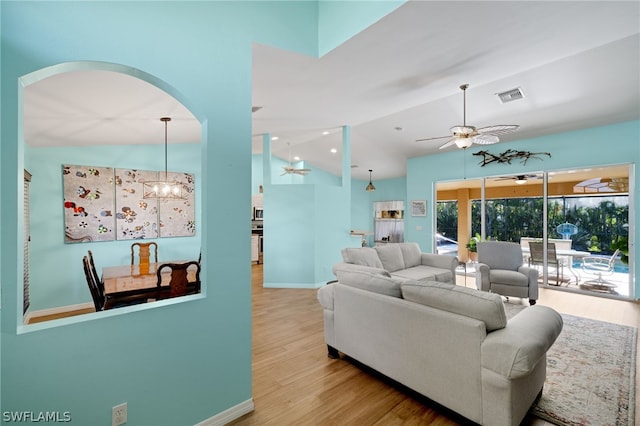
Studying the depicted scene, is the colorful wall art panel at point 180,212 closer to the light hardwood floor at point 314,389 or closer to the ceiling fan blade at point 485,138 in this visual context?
the light hardwood floor at point 314,389

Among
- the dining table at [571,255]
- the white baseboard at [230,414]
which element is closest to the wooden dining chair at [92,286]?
the white baseboard at [230,414]

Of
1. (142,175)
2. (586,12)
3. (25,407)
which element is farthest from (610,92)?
(142,175)

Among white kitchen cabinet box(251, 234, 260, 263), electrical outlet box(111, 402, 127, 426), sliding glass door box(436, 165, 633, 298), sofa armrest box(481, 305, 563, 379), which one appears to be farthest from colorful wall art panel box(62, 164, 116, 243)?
sliding glass door box(436, 165, 633, 298)

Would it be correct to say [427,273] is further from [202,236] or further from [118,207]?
[118,207]

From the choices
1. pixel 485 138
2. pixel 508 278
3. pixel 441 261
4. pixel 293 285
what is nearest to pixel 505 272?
pixel 508 278

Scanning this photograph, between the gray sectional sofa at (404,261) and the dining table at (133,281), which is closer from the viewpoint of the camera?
the dining table at (133,281)

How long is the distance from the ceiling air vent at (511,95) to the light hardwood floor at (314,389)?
3481mm

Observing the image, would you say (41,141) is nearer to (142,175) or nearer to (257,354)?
(142,175)

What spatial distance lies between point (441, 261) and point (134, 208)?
5.46 m

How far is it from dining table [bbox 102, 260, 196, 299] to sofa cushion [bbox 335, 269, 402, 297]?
180 centimetres

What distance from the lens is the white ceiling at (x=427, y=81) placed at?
234 cm

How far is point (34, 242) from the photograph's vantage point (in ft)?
13.1

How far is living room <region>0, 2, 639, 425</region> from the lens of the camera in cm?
132

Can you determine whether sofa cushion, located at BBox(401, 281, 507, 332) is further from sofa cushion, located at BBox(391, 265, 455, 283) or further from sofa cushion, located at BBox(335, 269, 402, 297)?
sofa cushion, located at BBox(391, 265, 455, 283)
